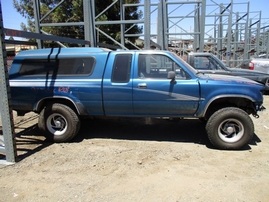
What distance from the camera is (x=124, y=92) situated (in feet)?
15.8

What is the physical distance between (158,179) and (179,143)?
1.62 m

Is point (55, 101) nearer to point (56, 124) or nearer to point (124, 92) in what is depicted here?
point (56, 124)

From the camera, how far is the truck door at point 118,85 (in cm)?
483

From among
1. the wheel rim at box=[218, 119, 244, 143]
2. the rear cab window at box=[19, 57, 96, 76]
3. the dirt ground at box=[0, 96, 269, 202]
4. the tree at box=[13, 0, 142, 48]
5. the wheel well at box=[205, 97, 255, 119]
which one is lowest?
the dirt ground at box=[0, 96, 269, 202]

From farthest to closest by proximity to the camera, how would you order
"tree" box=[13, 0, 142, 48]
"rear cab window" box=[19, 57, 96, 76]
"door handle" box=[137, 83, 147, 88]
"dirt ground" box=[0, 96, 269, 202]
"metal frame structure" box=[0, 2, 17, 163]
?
"tree" box=[13, 0, 142, 48], "rear cab window" box=[19, 57, 96, 76], "door handle" box=[137, 83, 147, 88], "metal frame structure" box=[0, 2, 17, 163], "dirt ground" box=[0, 96, 269, 202]

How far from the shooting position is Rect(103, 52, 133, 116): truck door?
15.9 feet

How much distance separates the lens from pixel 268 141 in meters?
5.18

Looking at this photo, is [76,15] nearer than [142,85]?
No

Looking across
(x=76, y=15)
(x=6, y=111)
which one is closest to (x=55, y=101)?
(x=6, y=111)

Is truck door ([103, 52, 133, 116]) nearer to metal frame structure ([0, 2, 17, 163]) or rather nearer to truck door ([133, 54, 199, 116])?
truck door ([133, 54, 199, 116])

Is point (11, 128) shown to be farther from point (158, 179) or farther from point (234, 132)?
point (234, 132)

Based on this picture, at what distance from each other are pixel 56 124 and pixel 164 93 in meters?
2.48

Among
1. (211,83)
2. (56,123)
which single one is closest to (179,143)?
(211,83)

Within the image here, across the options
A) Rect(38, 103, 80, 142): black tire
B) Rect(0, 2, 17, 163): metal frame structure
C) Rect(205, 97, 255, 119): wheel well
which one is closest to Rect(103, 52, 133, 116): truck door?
Rect(38, 103, 80, 142): black tire
